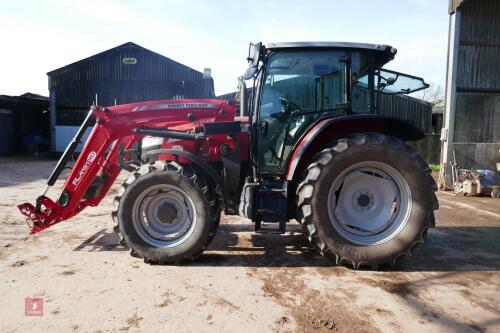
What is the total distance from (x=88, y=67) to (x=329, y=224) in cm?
Result: 1880

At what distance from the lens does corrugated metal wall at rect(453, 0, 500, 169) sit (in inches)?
376

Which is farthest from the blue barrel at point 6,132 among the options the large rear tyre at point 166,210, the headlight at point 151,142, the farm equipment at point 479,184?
the farm equipment at point 479,184

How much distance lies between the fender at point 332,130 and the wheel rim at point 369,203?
1.35 feet

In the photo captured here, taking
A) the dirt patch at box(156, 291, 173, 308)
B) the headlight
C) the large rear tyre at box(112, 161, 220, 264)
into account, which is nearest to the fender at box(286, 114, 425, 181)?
the large rear tyre at box(112, 161, 220, 264)

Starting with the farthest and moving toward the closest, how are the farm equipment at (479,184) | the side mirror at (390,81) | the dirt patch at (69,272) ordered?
the farm equipment at (479,184), the side mirror at (390,81), the dirt patch at (69,272)

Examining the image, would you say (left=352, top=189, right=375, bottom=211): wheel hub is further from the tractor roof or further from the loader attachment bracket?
the loader attachment bracket

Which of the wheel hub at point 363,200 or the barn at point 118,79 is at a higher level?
the barn at point 118,79

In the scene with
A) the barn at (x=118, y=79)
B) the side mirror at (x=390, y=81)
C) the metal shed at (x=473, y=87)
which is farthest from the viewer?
the barn at (x=118, y=79)

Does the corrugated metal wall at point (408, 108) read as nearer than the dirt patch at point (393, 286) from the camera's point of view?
No

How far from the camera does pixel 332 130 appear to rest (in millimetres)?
3977

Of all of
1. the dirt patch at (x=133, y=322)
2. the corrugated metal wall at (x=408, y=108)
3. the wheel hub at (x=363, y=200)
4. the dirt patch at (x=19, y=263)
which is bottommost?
the dirt patch at (x=133, y=322)

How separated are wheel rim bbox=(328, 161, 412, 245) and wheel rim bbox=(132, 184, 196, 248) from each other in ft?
4.93

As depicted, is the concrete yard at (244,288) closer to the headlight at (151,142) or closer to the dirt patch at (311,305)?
the dirt patch at (311,305)

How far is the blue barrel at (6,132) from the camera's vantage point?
19.8 m
